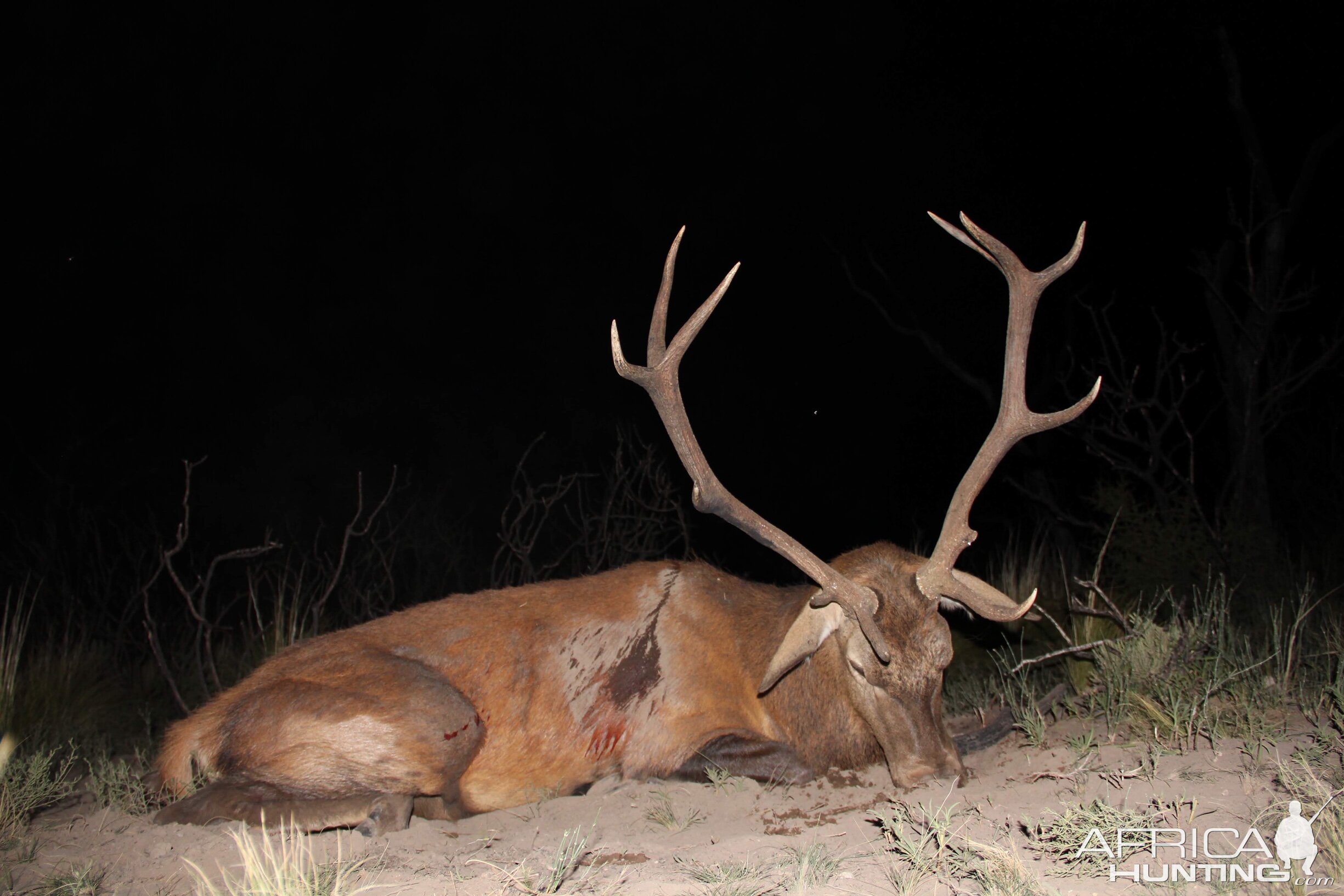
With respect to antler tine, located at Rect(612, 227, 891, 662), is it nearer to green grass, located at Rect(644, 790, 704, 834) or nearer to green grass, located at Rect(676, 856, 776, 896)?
green grass, located at Rect(644, 790, 704, 834)

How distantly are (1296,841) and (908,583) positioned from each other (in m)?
1.88

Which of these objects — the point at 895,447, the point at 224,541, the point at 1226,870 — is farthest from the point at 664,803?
the point at 895,447

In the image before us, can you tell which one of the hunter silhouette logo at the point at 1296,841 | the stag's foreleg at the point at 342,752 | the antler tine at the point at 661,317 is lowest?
the stag's foreleg at the point at 342,752

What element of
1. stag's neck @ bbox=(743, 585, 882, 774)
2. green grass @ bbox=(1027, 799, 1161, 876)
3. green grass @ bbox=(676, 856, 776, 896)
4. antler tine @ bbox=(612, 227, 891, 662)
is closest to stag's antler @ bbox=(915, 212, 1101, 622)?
antler tine @ bbox=(612, 227, 891, 662)

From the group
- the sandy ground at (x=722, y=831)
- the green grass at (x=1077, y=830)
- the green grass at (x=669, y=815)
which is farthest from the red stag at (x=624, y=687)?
the green grass at (x=1077, y=830)

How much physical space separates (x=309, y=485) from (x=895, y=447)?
618 inches

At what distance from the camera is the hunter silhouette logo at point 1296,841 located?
2584 mm

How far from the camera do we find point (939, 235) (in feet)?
69.9

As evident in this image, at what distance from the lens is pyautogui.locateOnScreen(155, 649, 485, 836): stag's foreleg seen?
3.81 meters

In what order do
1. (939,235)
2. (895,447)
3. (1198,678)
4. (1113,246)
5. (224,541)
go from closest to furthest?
(1198,678) < (1113,246) < (224,541) < (939,235) < (895,447)

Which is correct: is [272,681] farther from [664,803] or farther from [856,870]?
[856,870]

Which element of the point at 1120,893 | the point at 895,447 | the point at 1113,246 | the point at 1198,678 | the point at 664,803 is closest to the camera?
the point at 1120,893

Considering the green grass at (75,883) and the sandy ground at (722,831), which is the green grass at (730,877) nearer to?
the sandy ground at (722,831)

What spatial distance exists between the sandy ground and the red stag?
0.47 ft
